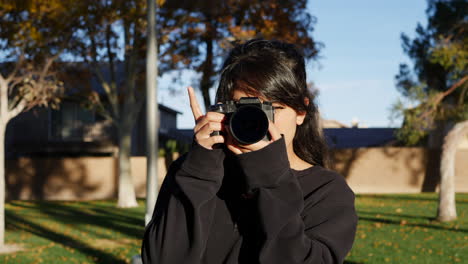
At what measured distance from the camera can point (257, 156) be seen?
1.34m

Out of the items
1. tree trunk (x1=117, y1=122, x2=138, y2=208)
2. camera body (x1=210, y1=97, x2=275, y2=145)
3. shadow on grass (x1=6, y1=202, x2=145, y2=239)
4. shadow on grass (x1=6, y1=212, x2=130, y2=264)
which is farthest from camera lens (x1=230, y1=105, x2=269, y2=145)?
tree trunk (x1=117, y1=122, x2=138, y2=208)

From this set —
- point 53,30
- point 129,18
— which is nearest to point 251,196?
point 53,30

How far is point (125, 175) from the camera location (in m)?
17.5

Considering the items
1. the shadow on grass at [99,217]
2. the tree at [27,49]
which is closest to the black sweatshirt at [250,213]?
the tree at [27,49]

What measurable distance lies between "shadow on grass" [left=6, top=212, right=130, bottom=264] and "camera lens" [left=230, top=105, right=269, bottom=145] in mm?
6825

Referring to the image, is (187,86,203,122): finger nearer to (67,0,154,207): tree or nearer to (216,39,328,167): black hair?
(216,39,328,167): black hair

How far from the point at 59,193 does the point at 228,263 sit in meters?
22.2

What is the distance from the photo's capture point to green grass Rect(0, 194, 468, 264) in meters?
7.90

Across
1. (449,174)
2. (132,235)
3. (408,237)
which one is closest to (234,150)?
(408,237)

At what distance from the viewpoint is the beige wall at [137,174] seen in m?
21.9

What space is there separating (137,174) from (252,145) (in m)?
21.1

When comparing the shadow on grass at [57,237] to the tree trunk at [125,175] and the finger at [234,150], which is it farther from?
the finger at [234,150]

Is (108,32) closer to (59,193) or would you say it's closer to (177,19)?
(177,19)

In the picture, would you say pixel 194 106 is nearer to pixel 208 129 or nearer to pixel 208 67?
pixel 208 129
